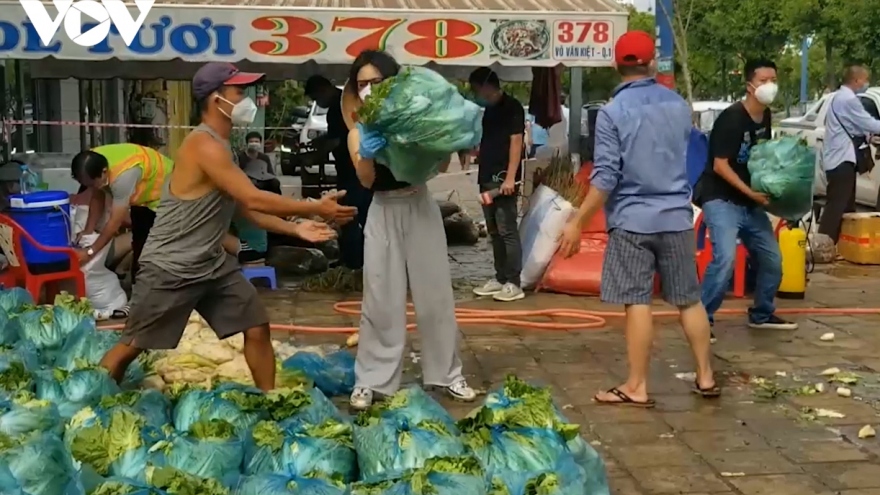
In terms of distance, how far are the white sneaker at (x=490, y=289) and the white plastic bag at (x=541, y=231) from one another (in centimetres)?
24

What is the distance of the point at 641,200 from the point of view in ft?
18.8

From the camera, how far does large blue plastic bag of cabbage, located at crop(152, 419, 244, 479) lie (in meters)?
3.79

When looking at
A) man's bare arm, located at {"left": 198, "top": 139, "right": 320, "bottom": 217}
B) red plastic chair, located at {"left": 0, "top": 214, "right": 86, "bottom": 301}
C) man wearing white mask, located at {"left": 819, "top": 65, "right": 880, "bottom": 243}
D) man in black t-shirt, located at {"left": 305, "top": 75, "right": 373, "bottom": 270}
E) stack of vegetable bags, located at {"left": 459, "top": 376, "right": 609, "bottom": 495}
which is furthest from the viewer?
man wearing white mask, located at {"left": 819, "top": 65, "right": 880, "bottom": 243}

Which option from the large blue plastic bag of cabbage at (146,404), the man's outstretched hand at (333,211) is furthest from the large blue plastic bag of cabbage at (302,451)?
the man's outstretched hand at (333,211)

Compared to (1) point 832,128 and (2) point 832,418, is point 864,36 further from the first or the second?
(2) point 832,418

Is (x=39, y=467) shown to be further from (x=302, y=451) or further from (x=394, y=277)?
(x=394, y=277)

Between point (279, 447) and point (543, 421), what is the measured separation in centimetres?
93

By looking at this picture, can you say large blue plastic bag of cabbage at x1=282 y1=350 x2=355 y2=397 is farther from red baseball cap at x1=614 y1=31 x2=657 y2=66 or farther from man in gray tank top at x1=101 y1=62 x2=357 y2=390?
red baseball cap at x1=614 y1=31 x2=657 y2=66

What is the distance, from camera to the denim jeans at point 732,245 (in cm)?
707

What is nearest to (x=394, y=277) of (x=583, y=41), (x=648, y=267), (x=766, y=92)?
(x=648, y=267)

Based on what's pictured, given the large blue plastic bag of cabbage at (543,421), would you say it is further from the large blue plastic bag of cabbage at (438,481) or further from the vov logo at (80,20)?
the vov logo at (80,20)

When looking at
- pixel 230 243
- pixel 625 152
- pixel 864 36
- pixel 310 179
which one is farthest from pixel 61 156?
pixel 864 36

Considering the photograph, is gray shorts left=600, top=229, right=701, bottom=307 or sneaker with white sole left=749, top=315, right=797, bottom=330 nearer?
gray shorts left=600, top=229, right=701, bottom=307

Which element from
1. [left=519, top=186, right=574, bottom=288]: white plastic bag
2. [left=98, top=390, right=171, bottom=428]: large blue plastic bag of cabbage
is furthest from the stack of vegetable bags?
[left=519, top=186, right=574, bottom=288]: white plastic bag
